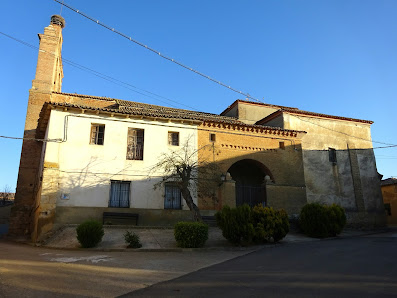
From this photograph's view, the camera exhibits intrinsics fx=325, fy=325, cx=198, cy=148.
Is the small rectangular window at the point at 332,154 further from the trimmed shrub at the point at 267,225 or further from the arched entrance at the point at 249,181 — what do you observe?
the trimmed shrub at the point at 267,225

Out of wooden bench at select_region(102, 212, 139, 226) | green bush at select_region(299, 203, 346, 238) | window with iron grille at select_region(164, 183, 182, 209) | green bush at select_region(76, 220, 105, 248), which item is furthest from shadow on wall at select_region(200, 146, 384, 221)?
green bush at select_region(76, 220, 105, 248)

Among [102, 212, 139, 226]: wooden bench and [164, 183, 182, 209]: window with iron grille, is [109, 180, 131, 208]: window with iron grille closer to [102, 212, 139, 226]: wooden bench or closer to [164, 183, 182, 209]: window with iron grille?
[102, 212, 139, 226]: wooden bench

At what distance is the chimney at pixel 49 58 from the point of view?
23406 millimetres

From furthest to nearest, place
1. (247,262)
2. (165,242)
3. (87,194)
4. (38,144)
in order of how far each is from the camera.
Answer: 1. (38,144)
2. (87,194)
3. (165,242)
4. (247,262)

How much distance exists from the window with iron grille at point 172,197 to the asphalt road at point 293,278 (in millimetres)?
8006

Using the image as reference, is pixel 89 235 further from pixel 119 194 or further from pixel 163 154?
pixel 163 154

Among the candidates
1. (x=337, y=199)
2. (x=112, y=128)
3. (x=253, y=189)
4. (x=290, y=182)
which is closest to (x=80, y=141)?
(x=112, y=128)

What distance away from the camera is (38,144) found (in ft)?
71.8

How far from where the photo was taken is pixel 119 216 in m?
16.0

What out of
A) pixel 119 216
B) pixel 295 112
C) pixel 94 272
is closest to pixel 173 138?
pixel 119 216

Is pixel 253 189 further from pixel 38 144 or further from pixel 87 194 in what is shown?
pixel 38 144

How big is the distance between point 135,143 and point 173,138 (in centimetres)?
223

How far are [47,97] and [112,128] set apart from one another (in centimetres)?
877

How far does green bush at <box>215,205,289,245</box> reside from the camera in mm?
12883
